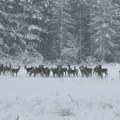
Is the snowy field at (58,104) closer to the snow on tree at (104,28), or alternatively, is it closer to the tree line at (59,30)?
the tree line at (59,30)

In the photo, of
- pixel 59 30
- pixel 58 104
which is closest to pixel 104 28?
pixel 59 30

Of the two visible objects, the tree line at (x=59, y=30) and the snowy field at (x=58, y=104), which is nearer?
the snowy field at (x=58, y=104)

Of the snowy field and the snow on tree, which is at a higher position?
the snow on tree

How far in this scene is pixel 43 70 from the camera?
28344 mm

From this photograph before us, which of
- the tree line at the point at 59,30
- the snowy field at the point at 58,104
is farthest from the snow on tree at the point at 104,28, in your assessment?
the snowy field at the point at 58,104

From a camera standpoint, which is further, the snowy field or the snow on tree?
the snow on tree

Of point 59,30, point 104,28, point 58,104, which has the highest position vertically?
point 104,28

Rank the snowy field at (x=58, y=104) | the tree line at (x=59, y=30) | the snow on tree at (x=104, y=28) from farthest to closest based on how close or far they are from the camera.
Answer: the snow on tree at (x=104, y=28), the tree line at (x=59, y=30), the snowy field at (x=58, y=104)

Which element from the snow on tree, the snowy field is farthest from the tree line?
the snowy field

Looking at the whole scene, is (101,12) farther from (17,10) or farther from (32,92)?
(32,92)

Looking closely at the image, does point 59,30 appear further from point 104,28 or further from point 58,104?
point 58,104

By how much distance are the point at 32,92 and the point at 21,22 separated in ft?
111

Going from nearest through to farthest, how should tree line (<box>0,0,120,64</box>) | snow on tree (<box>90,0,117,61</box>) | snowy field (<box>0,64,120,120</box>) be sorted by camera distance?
snowy field (<box>0,64,120,120</box>) < tree line (<box>0,0,120,64</box>) < snow on tree (<box>90,0,117,61</box>)

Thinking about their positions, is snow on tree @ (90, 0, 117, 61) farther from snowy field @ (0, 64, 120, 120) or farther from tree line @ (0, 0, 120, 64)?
snowy field @ (0, 64, 120, 120)
